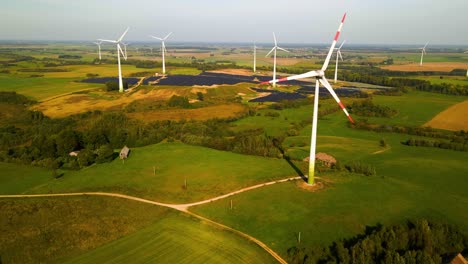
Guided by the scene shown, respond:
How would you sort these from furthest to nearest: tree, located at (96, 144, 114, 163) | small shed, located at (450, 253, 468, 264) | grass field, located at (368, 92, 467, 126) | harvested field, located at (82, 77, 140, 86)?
harvested field, located at (82, 77, 140, 86) → grass field, located at (368, 92, 467, 126) → tree, located at (96, 144, 114, 163) → small shed, located at (450, 253, 468, 264)

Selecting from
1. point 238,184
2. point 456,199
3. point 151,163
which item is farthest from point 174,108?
point 456,199

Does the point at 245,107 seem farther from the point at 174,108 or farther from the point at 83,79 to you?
the point at 83,79

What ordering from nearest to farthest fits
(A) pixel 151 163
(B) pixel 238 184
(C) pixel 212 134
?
(B) pixel 238 184 < (A) pixel 151 163 < (C) pixel 212 134

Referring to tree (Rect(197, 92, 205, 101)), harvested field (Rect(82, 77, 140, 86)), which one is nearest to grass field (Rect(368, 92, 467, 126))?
tree (Rect(197, 92, 205, 101))

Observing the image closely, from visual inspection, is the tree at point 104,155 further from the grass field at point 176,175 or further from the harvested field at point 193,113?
the harvested field at point 193,113

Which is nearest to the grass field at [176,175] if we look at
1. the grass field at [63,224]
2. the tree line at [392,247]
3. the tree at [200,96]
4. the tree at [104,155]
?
the tree at [104,155]

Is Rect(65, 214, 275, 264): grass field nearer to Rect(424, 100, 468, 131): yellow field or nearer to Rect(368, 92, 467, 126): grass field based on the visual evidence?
Rect(368, 92, 467, 126): grass field

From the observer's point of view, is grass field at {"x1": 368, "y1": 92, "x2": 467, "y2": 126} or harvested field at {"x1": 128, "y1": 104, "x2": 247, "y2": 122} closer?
grass field at {"x1": 368, "y1": 92, "x2": 467, "y2": 126}
